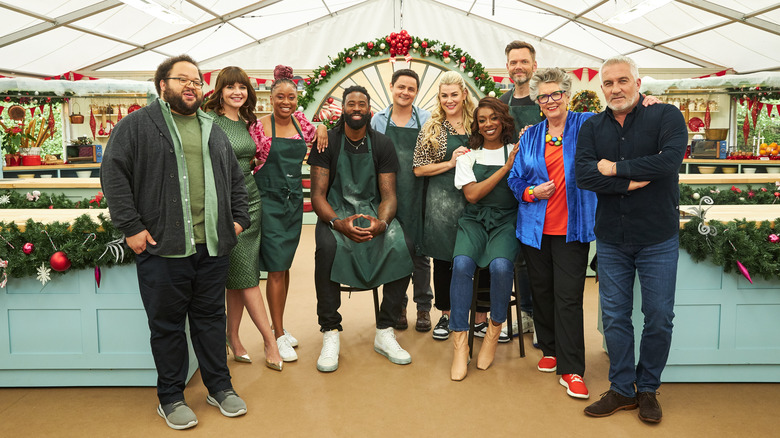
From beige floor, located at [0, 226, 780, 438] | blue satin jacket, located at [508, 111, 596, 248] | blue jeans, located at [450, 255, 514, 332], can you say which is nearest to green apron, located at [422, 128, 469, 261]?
blue jeans, located at [450, 255, 514, 332]

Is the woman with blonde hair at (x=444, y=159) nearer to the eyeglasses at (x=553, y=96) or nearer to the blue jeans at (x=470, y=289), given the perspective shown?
the blue jeans at (x=470, y=289)

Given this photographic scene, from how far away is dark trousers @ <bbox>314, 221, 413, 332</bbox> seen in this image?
329 cm

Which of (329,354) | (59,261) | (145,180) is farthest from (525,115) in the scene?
(59,261)

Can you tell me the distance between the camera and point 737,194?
452 centimetres

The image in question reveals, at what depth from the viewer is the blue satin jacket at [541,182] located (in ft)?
9.39

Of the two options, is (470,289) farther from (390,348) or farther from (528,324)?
(528,324)

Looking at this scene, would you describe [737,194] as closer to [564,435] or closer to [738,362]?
[738,362]

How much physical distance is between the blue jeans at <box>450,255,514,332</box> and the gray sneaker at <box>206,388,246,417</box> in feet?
3.83

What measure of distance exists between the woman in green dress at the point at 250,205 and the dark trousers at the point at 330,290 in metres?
0.33

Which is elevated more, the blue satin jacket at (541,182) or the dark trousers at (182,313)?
the blue satin jacket at (541,182)

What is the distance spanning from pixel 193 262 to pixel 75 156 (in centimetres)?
720

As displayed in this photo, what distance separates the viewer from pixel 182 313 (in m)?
2.59

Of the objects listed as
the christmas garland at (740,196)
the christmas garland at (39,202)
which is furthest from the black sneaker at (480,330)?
the christmas garland at (39,202)

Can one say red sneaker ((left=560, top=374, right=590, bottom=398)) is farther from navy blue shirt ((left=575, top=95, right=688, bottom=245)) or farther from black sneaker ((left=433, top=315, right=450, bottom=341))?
black sneaker ((left=433, top=315, right=450, bottom=341))
